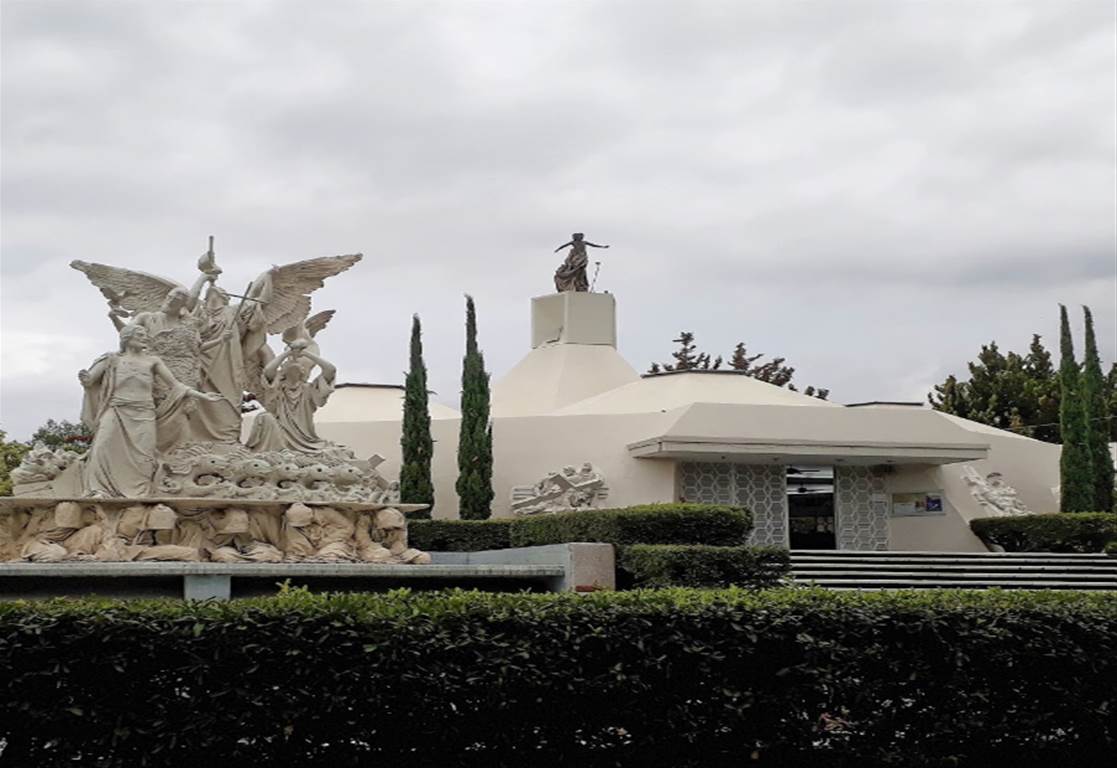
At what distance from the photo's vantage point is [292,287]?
56.2ft

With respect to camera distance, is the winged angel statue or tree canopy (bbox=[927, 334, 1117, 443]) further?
tree canopy (bbox=[927, 334, 1117, 443])

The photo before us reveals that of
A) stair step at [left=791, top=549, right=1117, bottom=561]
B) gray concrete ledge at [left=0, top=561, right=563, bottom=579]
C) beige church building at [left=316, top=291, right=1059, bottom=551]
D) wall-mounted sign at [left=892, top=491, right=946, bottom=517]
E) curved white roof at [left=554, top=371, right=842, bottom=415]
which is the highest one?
curved white roof at [left=554, top=371, right=842, bottom=415]

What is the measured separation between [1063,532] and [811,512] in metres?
5.28

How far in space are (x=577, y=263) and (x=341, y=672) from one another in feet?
74.4

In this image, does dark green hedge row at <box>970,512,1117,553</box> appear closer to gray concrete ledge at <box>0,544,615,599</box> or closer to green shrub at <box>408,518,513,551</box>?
green shrub at <box>408,518,513,551</box>

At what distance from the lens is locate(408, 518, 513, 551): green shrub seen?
71.5 feet

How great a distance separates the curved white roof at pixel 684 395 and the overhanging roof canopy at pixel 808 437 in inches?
35.1

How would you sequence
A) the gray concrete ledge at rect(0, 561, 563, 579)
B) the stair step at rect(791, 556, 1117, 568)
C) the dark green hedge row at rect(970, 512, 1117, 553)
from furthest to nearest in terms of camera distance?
1. the dark green hedge row at rect(970, 512, 1117, 553)
2. the stair step at rect(791, 556, 1117, 568)
3. the gray concrete ledge at rect(0, 561, 563, 579)

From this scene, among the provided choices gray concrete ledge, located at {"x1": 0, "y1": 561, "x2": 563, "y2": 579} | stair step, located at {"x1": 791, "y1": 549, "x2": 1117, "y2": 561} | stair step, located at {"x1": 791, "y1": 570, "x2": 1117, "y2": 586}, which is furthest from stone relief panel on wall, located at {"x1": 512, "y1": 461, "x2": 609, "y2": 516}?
gray concrete ledge, located at {"x1": 0, "y1": 561, "x2": 563, "y2": 579}

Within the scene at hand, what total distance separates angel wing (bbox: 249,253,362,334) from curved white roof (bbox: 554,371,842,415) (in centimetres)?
777

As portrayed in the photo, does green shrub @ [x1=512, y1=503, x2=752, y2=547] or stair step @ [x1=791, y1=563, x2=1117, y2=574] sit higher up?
green shrub @ [x1=512, y1=503, x2=752, y2=547]

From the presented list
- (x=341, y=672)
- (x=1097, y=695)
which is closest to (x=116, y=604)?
(x=341, y=672)

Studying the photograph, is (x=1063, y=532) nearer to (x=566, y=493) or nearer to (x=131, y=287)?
(x=566, y=493)

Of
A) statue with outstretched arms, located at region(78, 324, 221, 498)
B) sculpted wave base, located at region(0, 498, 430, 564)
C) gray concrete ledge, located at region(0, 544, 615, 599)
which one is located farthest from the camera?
statue with outstretched arms, located at region(78, 324, 221, 498)
